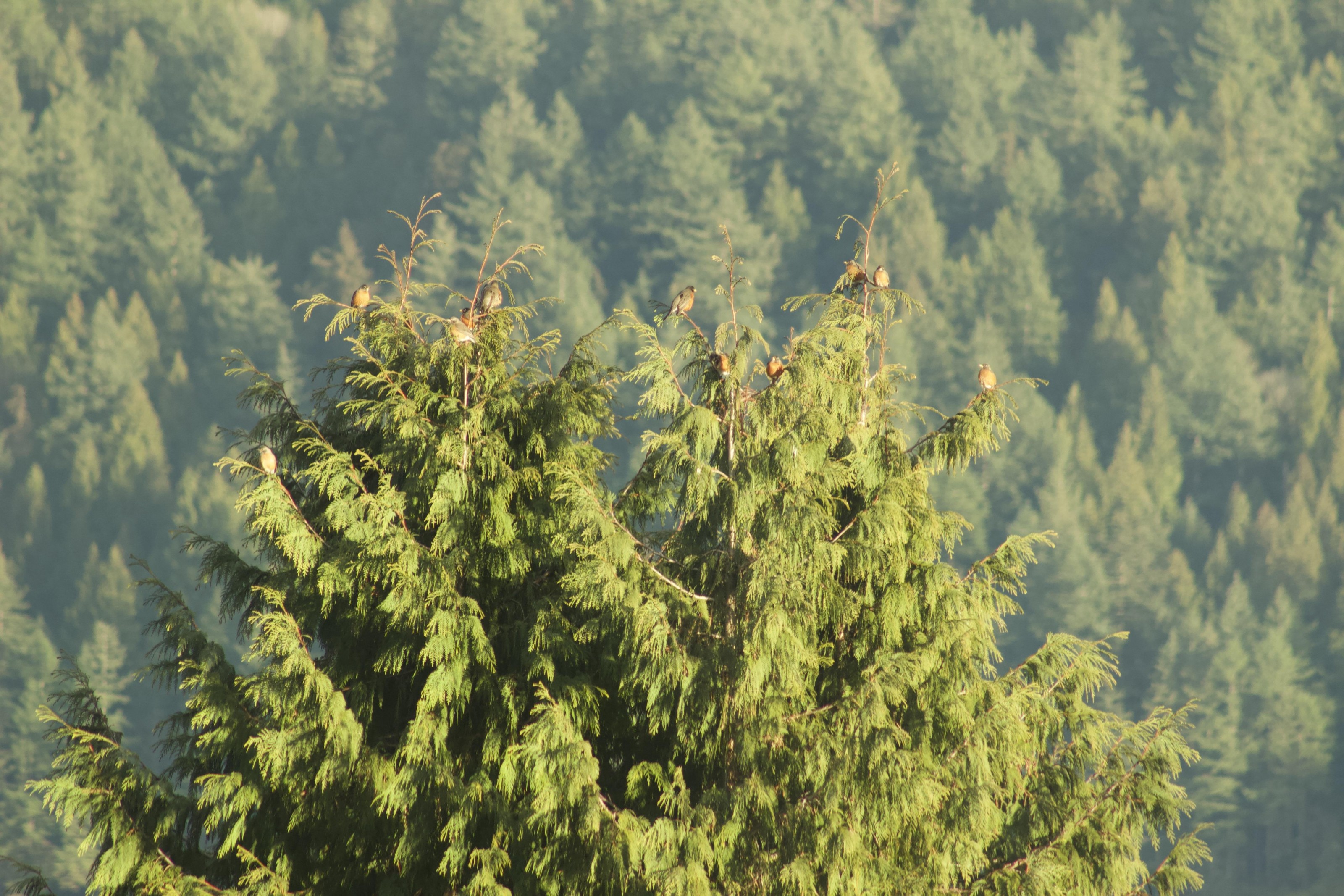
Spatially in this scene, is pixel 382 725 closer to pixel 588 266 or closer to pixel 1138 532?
pixel 1138 532

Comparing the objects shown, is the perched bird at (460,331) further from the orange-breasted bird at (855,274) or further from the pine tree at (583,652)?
the orange-breasted bird at (855,274)

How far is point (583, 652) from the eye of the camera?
7738 millimetres

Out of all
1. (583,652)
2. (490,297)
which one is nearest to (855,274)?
(490,297)

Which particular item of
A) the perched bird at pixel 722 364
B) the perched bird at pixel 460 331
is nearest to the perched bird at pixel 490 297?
the perched bird at pixel 460 331

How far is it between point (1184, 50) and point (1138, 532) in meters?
46.0

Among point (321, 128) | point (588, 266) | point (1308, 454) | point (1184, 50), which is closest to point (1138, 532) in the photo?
point (1308, 454)

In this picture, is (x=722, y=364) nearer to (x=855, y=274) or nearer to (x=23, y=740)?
(x=855, y=274)

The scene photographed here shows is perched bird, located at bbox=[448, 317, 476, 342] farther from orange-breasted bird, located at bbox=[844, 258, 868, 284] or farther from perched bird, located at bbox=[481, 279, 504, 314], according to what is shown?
orange-breasted bird, located at bbox=[844, 258, 868, 284]

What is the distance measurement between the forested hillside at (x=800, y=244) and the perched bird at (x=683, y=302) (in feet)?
191

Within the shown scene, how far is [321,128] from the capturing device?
113 meters

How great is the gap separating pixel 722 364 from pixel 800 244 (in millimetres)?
93503

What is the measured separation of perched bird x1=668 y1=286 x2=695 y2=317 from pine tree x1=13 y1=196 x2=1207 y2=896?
29 cm

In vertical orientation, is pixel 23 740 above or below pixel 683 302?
above

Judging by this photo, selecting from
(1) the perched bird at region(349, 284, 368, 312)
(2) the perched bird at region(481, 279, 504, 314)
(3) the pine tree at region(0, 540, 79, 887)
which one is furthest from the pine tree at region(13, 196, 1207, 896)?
(3) the pine tree at region(0, 540, 79, 887)
